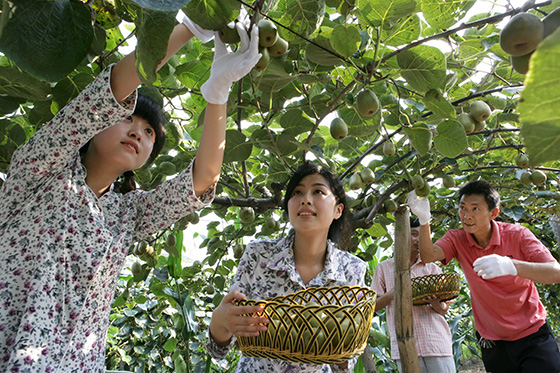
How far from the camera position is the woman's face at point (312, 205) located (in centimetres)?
154

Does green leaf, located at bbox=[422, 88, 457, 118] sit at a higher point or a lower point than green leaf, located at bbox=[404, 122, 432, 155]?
lower

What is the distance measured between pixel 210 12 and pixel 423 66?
1.93 ft

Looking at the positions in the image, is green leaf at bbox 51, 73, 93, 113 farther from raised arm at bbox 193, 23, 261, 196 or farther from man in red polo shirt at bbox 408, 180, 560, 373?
man in red polo shirt at bbox 408, 180, 560, 373

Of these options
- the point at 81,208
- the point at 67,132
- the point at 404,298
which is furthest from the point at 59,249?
the point at 404,298

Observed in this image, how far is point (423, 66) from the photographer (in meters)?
1.12

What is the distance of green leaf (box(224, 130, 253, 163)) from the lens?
4.98ft

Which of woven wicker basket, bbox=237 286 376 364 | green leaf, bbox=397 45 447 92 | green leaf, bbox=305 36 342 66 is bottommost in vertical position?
woven wicker basket, bbox=237 286 376 364

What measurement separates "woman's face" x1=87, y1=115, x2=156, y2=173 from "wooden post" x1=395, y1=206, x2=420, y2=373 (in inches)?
52.6

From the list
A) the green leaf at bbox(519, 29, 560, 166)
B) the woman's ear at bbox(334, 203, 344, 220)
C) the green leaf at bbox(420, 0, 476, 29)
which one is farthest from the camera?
the woman's ear at bbox(334, 203, 344, 220)

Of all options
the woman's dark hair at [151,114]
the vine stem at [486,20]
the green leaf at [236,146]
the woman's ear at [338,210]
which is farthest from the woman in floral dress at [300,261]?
the vine stem at [486,20]

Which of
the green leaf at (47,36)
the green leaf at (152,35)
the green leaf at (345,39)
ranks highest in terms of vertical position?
the green leaf at (345,39)

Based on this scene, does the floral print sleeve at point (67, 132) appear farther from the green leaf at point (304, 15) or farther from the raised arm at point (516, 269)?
the raised arm at point (516, 269)

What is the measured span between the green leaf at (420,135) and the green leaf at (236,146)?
0.56m

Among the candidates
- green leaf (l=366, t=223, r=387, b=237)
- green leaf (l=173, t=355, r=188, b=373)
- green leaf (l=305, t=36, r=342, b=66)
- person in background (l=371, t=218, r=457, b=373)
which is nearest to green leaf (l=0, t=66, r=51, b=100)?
green leaf (l=305, t=36, r=342, b=66)
